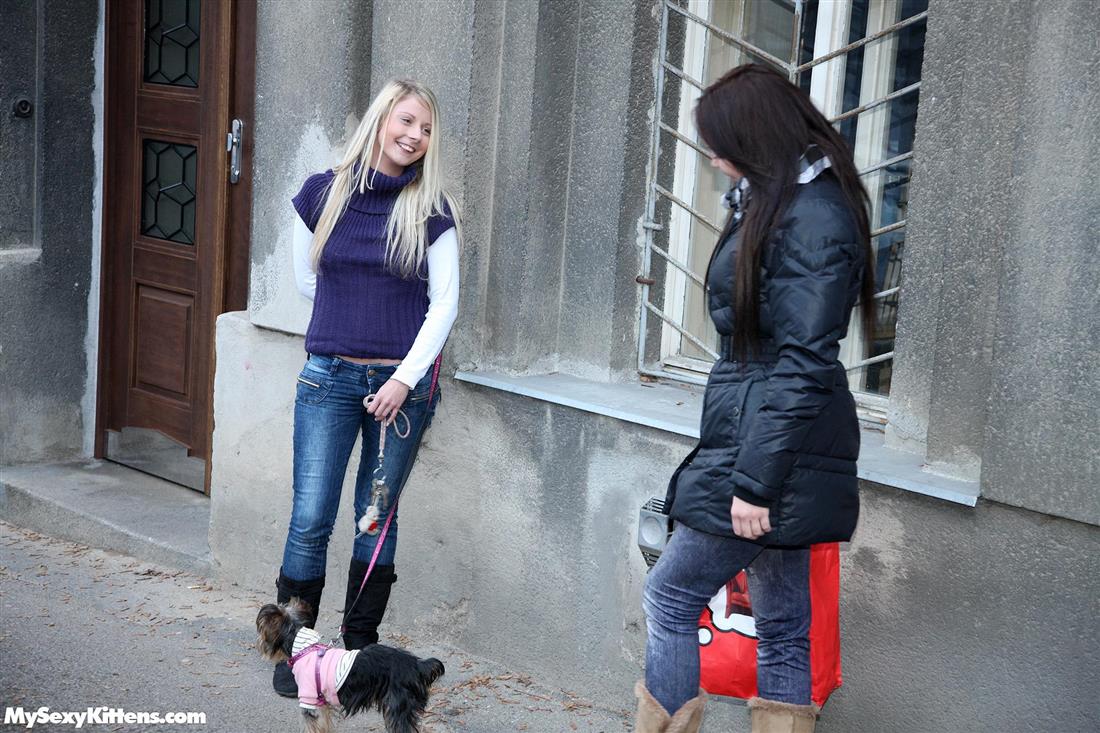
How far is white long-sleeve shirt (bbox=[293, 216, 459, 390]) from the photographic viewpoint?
3.85 metres

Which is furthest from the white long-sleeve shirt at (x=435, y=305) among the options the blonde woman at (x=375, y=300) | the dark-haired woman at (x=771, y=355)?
the dark-haired woman at (x=771, y=355)

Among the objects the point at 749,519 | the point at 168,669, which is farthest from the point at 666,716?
the point at 168,669

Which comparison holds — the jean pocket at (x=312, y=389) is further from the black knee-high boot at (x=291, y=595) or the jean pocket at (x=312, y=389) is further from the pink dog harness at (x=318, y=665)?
the pink dog harness at (x=318, y=665)

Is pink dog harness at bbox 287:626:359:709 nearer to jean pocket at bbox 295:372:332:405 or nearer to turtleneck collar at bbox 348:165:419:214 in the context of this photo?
jean pocket at bbox 295:372:332:405

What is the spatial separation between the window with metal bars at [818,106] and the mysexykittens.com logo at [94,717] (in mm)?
2036

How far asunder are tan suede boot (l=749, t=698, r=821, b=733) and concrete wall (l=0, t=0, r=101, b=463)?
186 inches

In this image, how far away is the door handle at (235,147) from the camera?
18.7 feet

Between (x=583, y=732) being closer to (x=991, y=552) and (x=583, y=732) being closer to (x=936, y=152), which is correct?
(x=991, y=552)

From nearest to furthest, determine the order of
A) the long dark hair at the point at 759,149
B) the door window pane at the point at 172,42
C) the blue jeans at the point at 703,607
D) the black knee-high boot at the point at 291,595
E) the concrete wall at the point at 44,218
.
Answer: the long dark hair at the point at 759,149
the blue jeans at the point at 703,607
the black knee-high boot at the point at 291,595
the door window pane at the point at 172,42
the concrete wall at the point at 44,218

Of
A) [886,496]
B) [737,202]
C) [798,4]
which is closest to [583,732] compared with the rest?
[886,496]

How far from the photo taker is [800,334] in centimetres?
278

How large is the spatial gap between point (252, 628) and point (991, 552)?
2950 mm

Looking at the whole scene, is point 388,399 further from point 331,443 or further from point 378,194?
point 378,194

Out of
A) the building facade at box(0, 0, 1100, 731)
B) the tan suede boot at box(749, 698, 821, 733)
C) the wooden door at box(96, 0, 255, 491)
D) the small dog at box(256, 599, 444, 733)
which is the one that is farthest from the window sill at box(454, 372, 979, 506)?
the wooden door at box(96, 0, 255, 491)
